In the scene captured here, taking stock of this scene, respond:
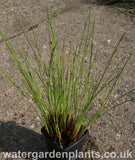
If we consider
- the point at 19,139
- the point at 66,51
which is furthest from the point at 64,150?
the point at 66,51

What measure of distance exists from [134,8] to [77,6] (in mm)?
727

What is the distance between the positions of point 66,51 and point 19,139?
1.11 meters

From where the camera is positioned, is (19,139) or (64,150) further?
(19,139)

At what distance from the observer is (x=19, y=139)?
1.61 m

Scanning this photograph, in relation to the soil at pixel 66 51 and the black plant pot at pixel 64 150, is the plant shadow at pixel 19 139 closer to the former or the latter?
the soil at pixel 66 51

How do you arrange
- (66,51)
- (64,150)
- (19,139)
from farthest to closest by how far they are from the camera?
1. (66,51)
2. (19,139)
3. (64,150)

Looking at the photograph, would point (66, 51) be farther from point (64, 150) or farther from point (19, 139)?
point (64, 150)

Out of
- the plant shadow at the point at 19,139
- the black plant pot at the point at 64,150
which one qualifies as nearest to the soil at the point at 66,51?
the plant shadow at the point at 19,139

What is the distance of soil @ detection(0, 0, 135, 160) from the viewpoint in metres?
1.59

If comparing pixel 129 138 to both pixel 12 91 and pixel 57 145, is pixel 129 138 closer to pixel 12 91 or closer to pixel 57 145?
pixel 57 145

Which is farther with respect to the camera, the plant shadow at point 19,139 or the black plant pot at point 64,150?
the plant shadow at point 19,139

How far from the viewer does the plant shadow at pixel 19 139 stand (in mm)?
1546

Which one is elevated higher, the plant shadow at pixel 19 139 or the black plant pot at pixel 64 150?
the black plant pot at pixel 64 150

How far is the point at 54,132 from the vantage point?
52.2 inches
